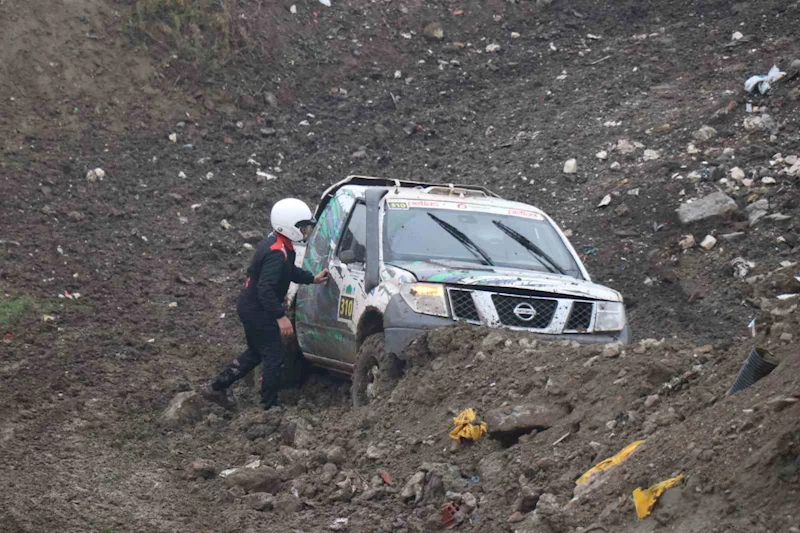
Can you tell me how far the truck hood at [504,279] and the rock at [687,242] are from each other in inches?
191

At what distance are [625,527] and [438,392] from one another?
313cm

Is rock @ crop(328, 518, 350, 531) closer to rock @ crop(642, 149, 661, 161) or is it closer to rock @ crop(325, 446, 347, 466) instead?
rock @ crop(325, 446, 347, 466)

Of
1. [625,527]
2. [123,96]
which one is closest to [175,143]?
[123,96]

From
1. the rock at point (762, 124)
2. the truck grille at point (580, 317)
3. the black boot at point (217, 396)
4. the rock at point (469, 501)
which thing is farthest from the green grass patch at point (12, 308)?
the rock at point (762, 124)

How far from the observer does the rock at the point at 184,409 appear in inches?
374

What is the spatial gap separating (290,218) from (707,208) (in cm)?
637

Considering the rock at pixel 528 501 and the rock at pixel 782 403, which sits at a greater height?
the rock at pixel 782 403

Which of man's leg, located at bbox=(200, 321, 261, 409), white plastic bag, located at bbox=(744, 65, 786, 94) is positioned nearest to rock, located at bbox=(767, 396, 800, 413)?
man's leg, located at bbox=(200, 321, 261, 409)

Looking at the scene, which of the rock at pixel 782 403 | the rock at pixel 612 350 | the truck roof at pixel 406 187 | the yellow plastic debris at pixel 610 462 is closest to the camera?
the rock at pixel 782 403

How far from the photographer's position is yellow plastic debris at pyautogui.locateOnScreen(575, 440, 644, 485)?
6.09m

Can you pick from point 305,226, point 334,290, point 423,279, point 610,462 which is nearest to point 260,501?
point 610,462

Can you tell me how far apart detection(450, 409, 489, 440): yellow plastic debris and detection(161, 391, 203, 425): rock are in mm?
2797

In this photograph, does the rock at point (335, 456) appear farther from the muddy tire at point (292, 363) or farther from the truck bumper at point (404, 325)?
the muddy tire at point (292, 363)

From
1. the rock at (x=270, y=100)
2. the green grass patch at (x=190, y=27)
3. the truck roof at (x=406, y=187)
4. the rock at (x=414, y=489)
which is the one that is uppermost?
the green grass patch at (x=190, y=27)
